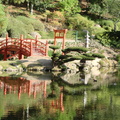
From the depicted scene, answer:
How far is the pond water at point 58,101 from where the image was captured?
12.1 meters

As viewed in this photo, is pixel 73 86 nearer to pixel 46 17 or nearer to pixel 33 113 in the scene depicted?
pixel 33 113

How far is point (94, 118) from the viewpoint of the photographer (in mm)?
11766

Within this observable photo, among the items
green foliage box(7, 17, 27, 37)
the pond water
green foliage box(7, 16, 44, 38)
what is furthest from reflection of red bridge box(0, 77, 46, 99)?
green foliage box(7, 16, 44, 38)

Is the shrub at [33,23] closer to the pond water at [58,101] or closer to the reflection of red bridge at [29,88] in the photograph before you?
the reflection of red bridge at [29,88]

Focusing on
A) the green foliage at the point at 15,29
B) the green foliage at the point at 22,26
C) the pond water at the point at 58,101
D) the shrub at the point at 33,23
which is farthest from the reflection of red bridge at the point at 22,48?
the shrub at the point at 33,23

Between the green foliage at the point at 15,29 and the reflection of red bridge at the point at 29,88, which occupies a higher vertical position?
the green foliage at the point at 15,29

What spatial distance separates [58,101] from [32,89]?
360cm

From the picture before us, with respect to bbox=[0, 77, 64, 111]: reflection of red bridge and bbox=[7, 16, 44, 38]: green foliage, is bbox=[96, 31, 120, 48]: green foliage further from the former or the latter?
bbox=[0, 77, 64, 111]: reflection of red bridge

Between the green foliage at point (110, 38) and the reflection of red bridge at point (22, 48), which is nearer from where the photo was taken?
the reflection of red bridge at point (22, 48)

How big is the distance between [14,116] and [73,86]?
8.48 m

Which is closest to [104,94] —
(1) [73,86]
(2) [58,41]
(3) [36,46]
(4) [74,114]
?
(1) [73,86]

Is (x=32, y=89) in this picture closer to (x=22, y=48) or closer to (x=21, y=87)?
(x=21, y=87)

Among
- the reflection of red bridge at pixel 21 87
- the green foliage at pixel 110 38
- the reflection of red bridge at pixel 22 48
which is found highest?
the green foliage at pixel 110 38

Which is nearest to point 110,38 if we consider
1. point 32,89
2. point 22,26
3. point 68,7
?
point 68,7
